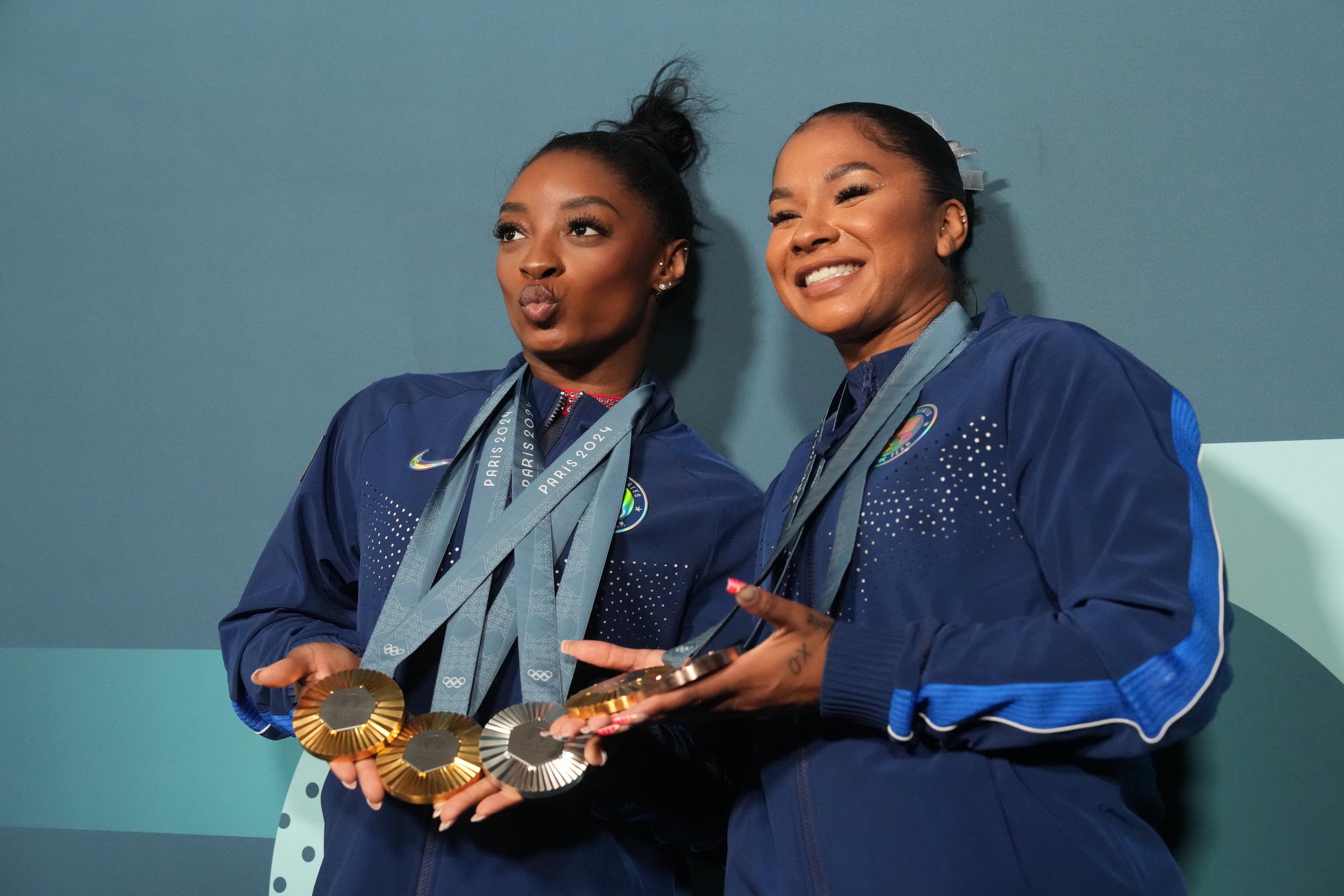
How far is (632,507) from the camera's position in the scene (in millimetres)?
1766

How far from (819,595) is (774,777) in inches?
8.6

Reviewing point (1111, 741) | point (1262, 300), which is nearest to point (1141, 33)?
point (1262, 300)

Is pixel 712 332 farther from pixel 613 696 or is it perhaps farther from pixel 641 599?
pixel 613 696

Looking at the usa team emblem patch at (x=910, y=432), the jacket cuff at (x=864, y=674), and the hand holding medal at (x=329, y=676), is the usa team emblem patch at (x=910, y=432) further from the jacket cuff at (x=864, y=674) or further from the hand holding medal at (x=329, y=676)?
the hand holding medal at (x=329, y=676)

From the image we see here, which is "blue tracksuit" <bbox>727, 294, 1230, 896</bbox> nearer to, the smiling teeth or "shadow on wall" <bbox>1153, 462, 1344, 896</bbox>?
the smiling teeth

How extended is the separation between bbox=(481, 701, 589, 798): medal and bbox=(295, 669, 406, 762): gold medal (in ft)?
0.40

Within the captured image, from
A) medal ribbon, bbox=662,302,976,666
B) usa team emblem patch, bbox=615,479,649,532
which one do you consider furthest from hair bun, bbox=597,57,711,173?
medal ribbon, bbox=662,302,976,666

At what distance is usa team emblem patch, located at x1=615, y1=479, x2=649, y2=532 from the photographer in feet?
5.73

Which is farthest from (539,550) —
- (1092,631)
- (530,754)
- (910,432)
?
(1092,631)

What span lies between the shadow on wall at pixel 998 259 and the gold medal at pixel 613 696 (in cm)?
104

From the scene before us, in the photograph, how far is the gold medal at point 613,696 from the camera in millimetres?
1161

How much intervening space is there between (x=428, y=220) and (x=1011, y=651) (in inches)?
62.2

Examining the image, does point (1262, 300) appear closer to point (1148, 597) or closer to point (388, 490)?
point (1148, 597)

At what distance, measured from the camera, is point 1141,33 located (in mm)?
1994
